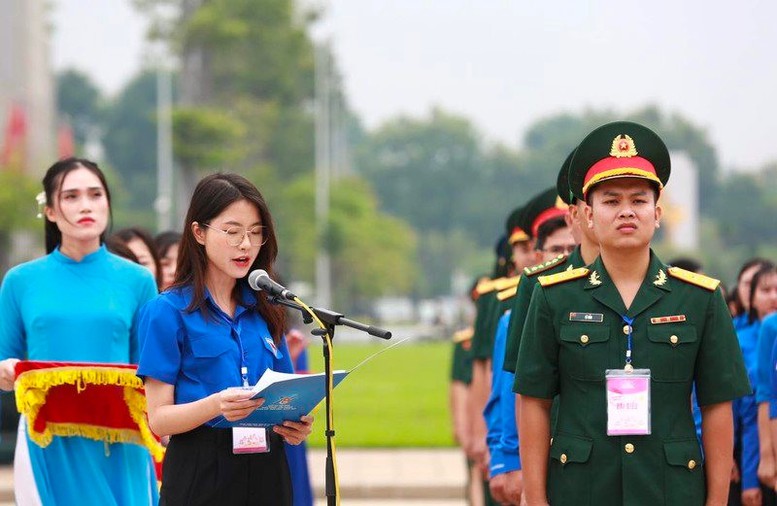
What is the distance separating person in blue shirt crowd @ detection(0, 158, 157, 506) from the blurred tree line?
91.6 feet

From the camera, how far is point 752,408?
778 cm

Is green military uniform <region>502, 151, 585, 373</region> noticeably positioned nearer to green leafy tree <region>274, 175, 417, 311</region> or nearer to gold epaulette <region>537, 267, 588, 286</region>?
gold epaulette <region>537, 267, 588, 286</region>

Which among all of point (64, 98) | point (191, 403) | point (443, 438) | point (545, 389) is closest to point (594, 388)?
point (545, 389)

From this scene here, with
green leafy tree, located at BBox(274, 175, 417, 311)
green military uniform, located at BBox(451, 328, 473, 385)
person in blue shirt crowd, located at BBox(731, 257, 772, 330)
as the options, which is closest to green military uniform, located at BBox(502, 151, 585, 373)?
person in blue shirt crowd, located at BBox(731, 257, 772, 330)

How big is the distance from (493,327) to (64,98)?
10100 cm

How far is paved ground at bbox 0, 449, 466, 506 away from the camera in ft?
42.1

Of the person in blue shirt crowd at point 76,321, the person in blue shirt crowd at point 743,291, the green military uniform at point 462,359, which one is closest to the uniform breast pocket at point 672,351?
the person in blue shirt crowd at point 76,321

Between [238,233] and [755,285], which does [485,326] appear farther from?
[238,233]

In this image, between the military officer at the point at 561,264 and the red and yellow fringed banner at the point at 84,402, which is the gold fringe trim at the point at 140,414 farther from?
the military officer at the point at 561,264

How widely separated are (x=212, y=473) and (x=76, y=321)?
179 centimetres

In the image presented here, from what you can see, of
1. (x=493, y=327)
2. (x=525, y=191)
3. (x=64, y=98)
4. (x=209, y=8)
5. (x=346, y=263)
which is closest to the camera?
(x=493, y=327)

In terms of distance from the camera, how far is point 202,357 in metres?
4.86

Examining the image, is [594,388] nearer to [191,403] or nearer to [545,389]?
[545,389]

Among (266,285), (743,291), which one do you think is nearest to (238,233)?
(266,285)
